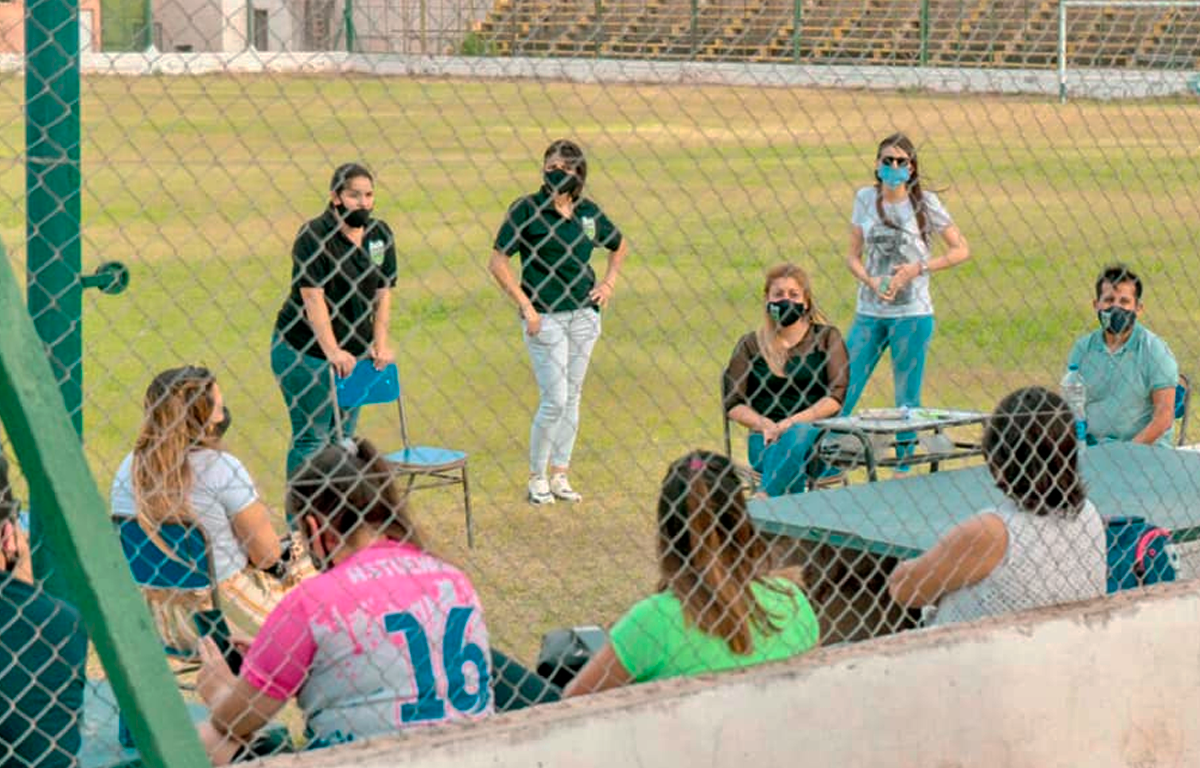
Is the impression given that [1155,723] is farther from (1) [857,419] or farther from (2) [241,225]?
(2) [241,225]

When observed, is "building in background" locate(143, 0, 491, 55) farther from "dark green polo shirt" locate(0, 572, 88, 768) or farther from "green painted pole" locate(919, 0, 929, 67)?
"green painted pole" locate(919, 0, 929, 67)

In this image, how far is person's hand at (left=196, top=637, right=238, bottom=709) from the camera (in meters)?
4.45

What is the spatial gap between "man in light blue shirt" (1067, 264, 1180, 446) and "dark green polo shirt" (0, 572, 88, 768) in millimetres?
4781

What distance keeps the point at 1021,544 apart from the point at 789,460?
8.99 ft

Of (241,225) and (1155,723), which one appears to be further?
(241,225)

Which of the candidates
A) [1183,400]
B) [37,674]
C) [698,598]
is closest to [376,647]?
[37,674]

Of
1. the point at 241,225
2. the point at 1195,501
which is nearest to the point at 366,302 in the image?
the point at 1195,501

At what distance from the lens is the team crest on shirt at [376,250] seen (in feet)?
27.6

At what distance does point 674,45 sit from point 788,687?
3392mm

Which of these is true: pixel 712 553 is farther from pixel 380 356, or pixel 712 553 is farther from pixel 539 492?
pixel 539 492

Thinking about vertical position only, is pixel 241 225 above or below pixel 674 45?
below

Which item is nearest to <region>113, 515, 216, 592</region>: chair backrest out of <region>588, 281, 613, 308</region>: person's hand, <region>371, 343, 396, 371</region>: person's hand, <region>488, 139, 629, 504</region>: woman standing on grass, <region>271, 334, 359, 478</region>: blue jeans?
<region>271, 334, 359, 478</region>: blue jeans

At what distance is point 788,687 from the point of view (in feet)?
15.4

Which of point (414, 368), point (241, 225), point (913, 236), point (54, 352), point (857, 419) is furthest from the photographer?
point (241, 225)
